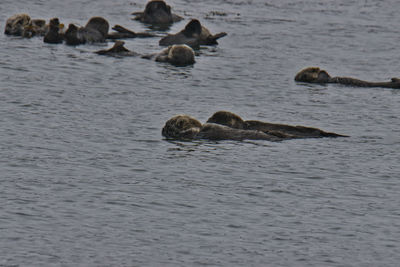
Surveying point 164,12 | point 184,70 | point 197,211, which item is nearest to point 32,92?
point 184,70

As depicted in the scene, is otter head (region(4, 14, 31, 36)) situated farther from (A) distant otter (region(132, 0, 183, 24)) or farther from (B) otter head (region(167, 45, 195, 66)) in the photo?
(A) distant otter (region(132, 0, 183, 24))

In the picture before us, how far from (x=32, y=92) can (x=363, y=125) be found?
7.47 meters

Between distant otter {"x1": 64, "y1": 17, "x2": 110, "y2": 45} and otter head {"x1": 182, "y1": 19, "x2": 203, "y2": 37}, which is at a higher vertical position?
otter head {"x1": 182, "y1": 19, "x2": 203, "y2": 37}

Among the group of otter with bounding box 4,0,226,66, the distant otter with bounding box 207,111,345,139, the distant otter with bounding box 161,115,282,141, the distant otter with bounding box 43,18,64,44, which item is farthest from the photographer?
the distant otter with bounding box 43,18,64,44

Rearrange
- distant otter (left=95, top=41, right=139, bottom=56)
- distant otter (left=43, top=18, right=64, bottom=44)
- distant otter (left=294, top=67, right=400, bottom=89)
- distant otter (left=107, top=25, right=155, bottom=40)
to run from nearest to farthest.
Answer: distant otter (left=294, top=67, right=400, bottom=89) < distant otter (left=95, top=41, right=139, bottom=56) < distant otter (left=43, top=18, right=64, bottom=44) < distant otter (left=107, top=25, right=155, bottom=40)

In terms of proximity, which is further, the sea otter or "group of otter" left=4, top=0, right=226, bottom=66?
the sea otter

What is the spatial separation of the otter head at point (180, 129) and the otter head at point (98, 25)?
13290 mm

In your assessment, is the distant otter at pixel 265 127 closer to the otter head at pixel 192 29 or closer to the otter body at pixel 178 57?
the otter body at pixel 178 57

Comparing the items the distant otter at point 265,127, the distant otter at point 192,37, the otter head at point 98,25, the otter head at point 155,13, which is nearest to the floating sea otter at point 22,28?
the otter head at point 98,25

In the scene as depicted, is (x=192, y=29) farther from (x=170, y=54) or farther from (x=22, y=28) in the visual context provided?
(x=22, y=28)

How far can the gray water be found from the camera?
10188 millimetres

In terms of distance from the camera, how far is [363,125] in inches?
705

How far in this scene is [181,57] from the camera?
1008 inches

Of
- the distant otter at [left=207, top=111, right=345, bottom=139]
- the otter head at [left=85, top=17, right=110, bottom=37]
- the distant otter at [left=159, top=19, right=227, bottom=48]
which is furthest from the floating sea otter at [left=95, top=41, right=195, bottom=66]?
the distant otter at [left=207, top=111, right=345, bottom=139]
